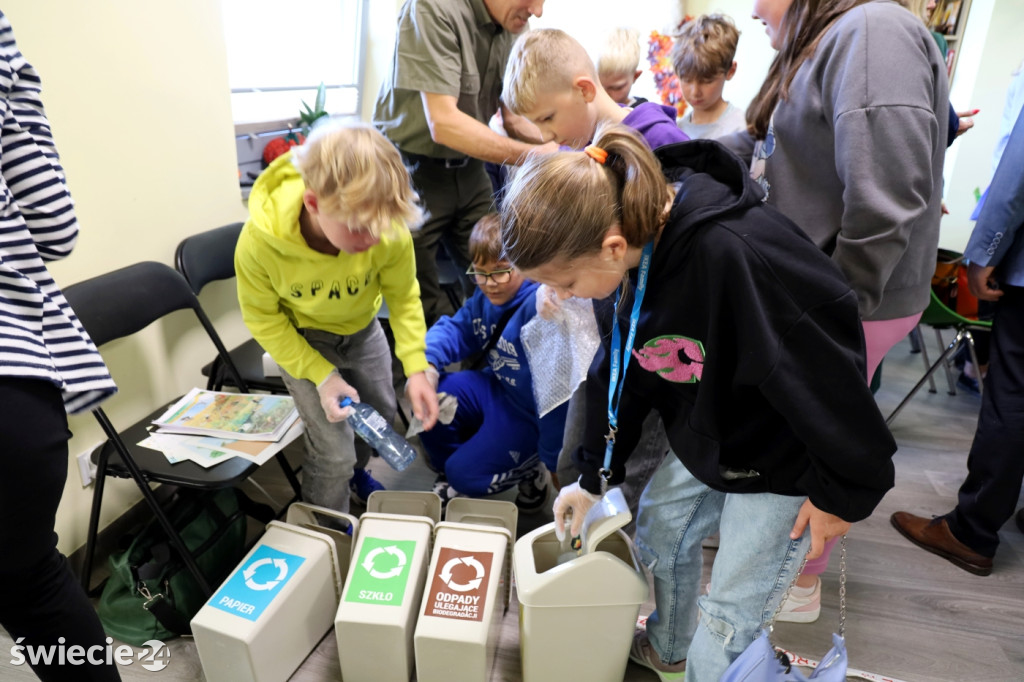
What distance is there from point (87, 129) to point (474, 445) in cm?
131

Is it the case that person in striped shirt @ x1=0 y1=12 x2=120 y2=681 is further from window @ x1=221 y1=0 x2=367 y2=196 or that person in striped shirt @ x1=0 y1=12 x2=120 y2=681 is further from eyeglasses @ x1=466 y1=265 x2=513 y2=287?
window @ x1=221 y1=0 x2=367 y2=196

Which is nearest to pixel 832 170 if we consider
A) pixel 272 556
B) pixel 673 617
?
pixel 673 617

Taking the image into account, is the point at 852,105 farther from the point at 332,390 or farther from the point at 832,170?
the point at 332,390

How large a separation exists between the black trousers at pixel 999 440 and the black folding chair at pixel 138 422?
1965 mm

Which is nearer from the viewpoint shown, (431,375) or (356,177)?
(356,177)

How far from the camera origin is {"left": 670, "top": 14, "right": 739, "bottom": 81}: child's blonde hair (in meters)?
2.34

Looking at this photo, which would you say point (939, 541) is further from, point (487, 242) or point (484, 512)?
point (487, 242)

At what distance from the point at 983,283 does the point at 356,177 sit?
1.72 m

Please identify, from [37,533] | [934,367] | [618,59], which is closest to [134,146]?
[37,533]

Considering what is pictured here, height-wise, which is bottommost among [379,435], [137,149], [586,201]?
[379,435]

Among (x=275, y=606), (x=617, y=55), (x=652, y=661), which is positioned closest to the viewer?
(x=275, y=606)

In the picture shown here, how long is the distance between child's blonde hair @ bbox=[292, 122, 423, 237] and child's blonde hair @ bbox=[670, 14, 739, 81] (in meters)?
1.50

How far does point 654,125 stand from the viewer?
4.45 ft

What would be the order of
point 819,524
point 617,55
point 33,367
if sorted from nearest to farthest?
point 33,367 → point 819,524 → point 617,55
